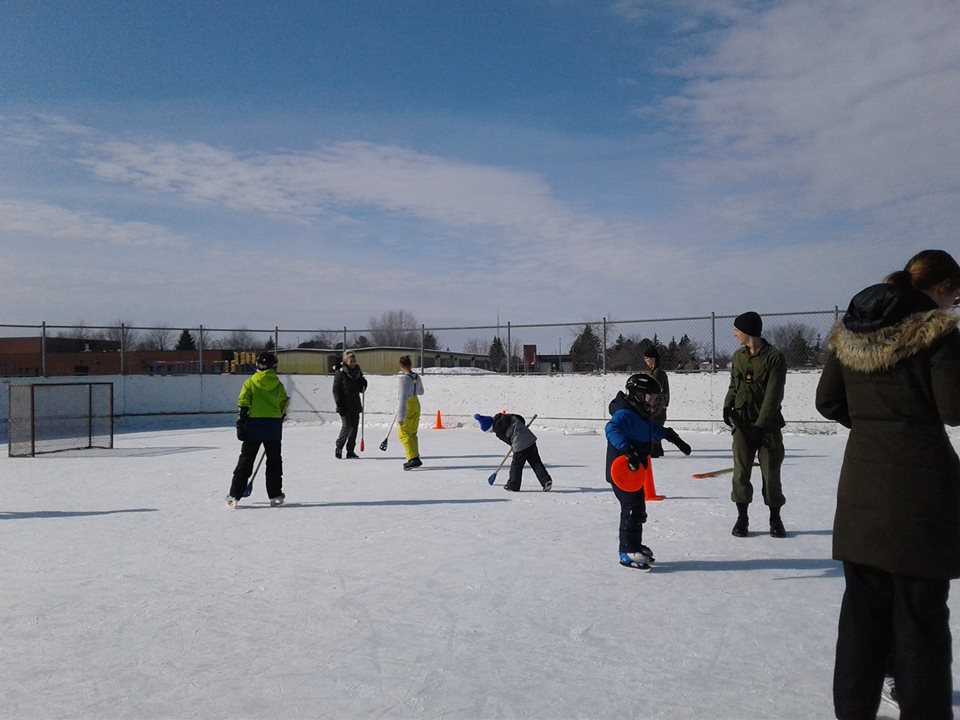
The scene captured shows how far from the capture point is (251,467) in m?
8.28

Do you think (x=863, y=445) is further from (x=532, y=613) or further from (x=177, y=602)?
(x=177, y=602)

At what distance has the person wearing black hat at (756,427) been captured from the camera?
21.6ft

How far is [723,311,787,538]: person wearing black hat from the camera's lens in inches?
260

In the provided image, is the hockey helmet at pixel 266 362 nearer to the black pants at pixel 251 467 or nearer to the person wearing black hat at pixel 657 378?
the black pants at pixel 251 467

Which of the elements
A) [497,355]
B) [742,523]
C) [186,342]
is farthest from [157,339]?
[742,523]

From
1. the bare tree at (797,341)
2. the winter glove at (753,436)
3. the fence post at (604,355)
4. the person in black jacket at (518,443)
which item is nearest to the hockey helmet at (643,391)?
the winter glove at (753,436)

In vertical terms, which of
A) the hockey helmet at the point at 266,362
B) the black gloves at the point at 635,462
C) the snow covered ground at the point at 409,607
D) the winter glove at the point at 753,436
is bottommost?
the snow covered ground at the point at 409,607

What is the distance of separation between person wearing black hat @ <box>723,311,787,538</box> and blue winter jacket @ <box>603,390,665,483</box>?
1.30 metres

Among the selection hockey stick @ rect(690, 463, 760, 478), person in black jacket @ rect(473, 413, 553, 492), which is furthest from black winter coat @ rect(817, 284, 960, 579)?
hockey stick @ rect(690, 463, 760, 478)

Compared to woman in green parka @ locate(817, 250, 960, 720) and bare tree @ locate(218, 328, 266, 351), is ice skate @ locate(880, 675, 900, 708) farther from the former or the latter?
bare tree @ locate(218, 328, 266, 351)

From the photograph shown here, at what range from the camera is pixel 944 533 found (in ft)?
9.03

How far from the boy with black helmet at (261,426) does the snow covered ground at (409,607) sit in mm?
267

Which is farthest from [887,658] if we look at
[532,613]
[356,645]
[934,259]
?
[356,645]

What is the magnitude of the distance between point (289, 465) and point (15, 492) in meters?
3.79
